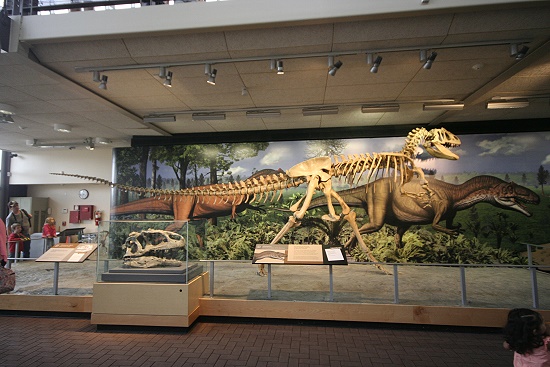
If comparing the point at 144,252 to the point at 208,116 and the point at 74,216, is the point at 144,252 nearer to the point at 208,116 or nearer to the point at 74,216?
the point at 208,116

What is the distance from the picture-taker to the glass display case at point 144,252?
4145 millimetres

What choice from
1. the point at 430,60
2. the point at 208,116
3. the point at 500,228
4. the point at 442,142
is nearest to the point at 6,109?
the point at 208,116

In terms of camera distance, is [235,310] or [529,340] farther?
[235,310]

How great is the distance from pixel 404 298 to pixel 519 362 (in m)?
2.54

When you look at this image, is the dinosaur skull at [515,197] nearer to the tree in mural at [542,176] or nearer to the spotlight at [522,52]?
the tree in mural at [542,176]

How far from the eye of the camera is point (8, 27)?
3.67 meters

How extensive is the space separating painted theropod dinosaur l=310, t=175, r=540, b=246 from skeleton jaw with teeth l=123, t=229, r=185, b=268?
15.2 feet

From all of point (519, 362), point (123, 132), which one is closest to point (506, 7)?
point (519, 362)

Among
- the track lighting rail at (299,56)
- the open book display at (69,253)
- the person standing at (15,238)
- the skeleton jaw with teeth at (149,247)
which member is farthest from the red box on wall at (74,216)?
the track lighting rail at (299,56)

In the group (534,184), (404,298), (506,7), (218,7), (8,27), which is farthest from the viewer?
(534,184)

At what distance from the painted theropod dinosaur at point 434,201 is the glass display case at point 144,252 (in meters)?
4.56

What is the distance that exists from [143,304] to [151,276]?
0.36 metres

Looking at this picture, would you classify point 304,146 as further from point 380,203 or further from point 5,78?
point 5,78

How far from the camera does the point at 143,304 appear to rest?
4.02 metres
